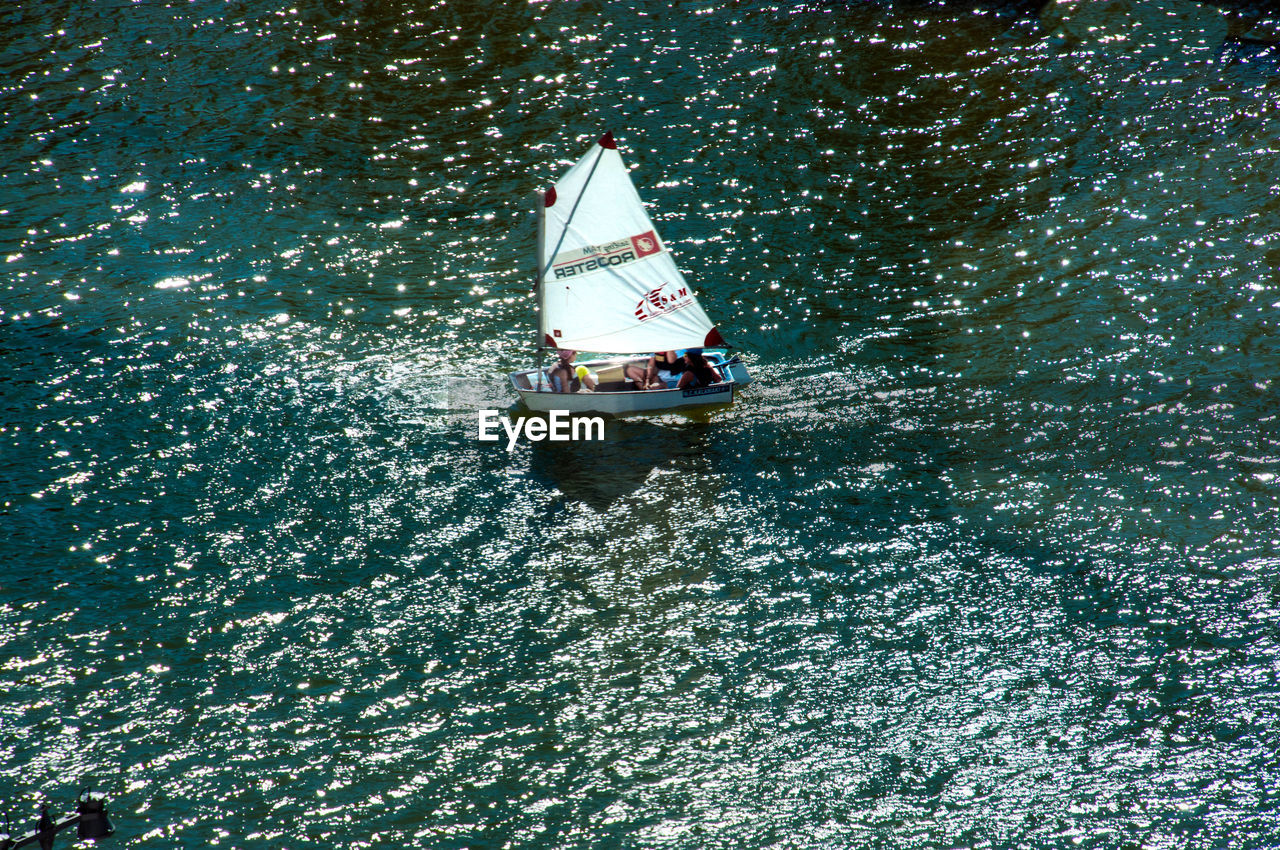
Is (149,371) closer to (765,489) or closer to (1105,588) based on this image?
(765,489)

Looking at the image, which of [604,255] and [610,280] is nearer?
[604,255]

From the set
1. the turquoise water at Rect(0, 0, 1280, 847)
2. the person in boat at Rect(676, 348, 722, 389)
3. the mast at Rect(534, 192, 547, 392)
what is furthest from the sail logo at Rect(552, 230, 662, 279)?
the person in boat at Rect(676, 348, 722, 389)

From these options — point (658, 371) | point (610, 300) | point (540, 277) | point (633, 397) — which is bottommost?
point (633, 397)

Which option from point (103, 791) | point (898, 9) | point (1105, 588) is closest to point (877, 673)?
point (1105, 588)

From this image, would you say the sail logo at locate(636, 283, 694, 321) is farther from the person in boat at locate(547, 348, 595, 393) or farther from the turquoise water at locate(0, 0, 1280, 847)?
the turquoise water at locate(0, 0, 1280, 847)

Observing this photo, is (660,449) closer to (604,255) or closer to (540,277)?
(604,255)

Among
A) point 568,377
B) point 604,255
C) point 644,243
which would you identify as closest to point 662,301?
point 644,243

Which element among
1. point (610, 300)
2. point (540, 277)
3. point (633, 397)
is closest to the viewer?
point (633, 397)
